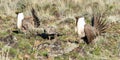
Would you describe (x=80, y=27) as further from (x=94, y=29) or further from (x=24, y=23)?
(x=24, y=23)

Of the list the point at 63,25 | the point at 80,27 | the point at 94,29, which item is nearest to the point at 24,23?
the point at 63,25

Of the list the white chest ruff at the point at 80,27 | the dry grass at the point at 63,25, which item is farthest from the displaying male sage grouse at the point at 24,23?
the white chest ruff at the point at 80,27

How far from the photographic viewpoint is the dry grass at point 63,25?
8.07 m

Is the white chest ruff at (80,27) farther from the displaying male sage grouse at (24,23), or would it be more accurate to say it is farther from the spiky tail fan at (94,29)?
the displaying male sage grouse at (24,23)

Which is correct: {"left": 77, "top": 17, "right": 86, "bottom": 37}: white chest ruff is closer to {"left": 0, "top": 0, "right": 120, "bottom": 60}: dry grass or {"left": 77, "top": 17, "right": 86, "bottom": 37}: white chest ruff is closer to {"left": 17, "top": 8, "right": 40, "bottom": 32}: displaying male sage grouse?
{"left": 0, "top": 0, "right": 120, "bottom": 60}: dry grass

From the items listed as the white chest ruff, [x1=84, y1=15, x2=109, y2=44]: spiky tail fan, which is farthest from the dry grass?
the white chest ruff

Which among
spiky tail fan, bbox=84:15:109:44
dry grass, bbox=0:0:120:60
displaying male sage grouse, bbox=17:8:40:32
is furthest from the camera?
displaying male sage grouse, bbox=17:8:40:32

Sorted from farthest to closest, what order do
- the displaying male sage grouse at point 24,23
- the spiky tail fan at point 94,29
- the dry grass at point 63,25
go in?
1. the displaying male sage grouse at point 24,23
2. the spiky tail fan at point 94,29
3. the dry grass at point 63,25

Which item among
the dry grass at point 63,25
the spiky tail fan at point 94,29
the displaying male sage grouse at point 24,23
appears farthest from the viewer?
the displaying male sage grouse at point 24,23

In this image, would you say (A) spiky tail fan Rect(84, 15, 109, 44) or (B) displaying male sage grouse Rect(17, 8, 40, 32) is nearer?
(A) spiky tail fan Rect(84, 15, 109, 44)

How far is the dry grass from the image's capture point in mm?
8070

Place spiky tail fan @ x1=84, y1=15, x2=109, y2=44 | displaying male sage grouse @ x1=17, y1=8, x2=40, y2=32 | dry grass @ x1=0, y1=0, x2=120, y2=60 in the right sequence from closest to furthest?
dry grass @ x1=0, y1=0, x2=120, y2=60 < spiky tail fan @ x1=84, y1=15, x2=109, y2=44 < displaying male sage grouse @ x1=17, y1=8, x2=40, y2=32

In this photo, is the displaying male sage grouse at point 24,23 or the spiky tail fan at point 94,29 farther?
the displaying male sage grouse at point 24,23

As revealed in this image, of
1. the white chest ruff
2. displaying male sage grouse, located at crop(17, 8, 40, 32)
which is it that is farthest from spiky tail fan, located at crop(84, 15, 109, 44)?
displaying male sage grouse, located at crop(17, 8, 40, 32)
